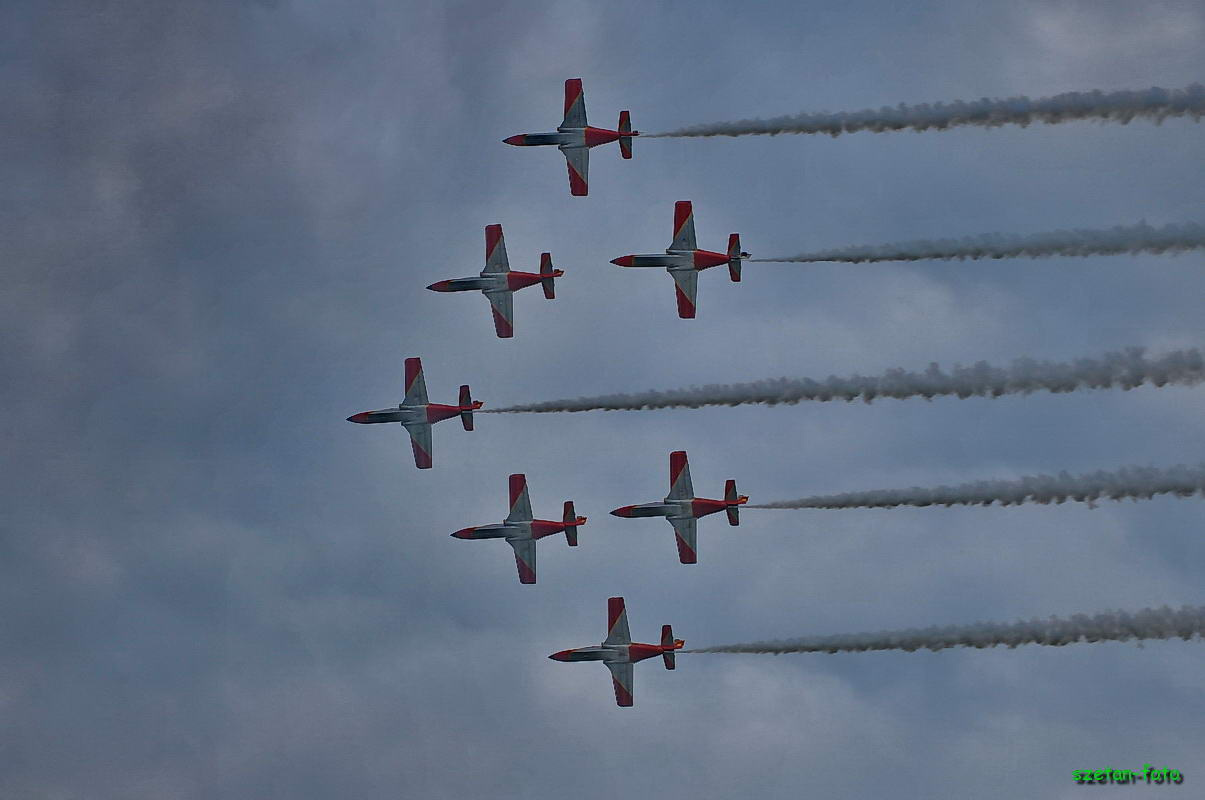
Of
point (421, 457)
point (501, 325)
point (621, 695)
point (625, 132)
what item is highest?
point (625, 132)

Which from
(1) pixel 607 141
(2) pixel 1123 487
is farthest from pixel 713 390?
(2) pixel 1123 487

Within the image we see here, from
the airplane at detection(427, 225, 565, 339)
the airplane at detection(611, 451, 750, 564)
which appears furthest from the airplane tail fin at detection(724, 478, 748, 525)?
the airplane at detection(427, 225, 565, 339)

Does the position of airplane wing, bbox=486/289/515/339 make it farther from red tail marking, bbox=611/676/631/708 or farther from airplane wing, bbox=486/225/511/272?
red tail marking, bbox=611/676/631/708

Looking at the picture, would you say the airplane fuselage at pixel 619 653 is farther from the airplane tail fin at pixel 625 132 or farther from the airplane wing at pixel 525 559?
the airplane tail fin at pixel 625 132

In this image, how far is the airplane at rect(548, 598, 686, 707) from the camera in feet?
337

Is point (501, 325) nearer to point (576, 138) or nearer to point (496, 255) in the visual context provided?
point (496, 255)

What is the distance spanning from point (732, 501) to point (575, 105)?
2131cm

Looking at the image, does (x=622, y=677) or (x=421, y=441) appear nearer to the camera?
(x=622, y=677)

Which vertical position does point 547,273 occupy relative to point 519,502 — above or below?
above

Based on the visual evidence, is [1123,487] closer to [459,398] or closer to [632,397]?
[632,397]

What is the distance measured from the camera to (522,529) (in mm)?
104812

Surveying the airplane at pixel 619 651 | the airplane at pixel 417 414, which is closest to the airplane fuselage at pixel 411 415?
the airplane at pixel 417 414

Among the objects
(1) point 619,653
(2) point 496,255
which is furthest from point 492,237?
(1) point 619,653

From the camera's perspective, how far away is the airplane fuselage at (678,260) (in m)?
101
